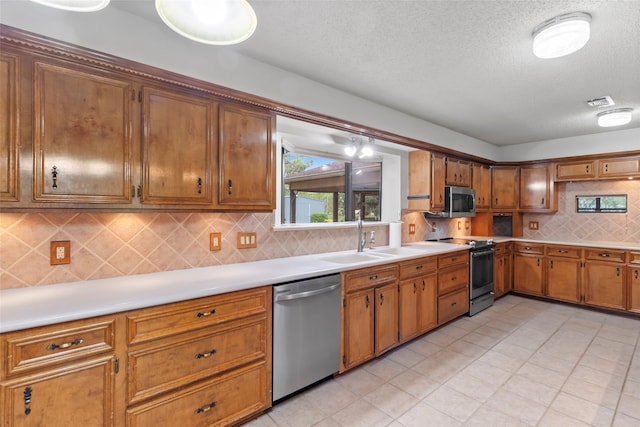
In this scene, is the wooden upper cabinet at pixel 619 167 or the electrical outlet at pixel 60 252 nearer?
the electrical outlet at pixel 60 252

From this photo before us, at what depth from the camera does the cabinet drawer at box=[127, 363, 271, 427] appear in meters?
1.59

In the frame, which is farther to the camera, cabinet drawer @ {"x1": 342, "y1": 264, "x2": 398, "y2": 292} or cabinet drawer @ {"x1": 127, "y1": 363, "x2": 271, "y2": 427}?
cabinet drawer @ {"x1": 342, "y1": 264, "x2": 398, "y2": 292}

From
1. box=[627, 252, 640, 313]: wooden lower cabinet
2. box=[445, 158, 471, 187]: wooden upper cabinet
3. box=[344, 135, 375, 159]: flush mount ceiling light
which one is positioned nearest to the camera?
box=[344, 135, 375, 159]: flush mount ceiling light

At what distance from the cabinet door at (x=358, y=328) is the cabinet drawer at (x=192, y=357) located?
0.78 metres

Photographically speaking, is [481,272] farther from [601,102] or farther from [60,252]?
[60,252]

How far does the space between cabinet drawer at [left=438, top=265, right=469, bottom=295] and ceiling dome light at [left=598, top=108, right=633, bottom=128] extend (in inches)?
86.5

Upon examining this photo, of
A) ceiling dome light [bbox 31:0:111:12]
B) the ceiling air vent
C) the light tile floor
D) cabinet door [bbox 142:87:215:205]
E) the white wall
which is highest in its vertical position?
the ceiling air vent

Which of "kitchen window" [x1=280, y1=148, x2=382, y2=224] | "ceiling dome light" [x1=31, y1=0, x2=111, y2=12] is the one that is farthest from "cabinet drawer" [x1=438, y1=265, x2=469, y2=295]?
"ceiling dome light" [x1=31, y1=0, x2=111, y2=12]

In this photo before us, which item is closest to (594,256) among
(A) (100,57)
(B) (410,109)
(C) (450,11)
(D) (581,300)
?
(D) (581,300)

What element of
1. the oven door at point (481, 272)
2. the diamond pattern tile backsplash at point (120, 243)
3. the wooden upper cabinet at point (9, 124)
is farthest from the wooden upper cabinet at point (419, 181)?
the wooden upper cabinet at point (9, 124)

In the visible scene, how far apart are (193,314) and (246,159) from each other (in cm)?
112

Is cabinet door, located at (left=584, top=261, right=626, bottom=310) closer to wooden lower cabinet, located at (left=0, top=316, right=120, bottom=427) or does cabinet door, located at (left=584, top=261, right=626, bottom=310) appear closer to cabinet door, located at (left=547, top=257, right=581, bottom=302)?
cabinet door, located at (left=547, top=257, right=581, bottom=302)

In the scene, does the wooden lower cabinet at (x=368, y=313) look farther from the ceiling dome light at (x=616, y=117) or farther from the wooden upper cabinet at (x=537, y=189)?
the wooden upper cabinet at (x=537, y=189)

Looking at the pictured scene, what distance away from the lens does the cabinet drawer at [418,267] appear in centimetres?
301
